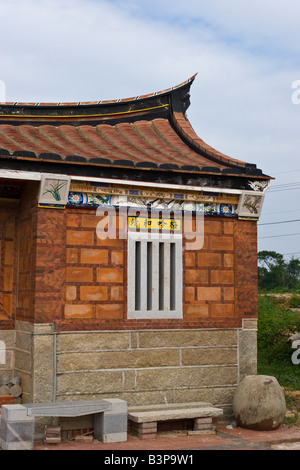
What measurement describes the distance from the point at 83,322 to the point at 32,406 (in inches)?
64.7

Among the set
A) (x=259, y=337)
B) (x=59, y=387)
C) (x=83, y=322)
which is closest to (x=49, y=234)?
(x=83, y=322)

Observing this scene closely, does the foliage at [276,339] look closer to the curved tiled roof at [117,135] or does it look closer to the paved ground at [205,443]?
the paved ground at [205,443]

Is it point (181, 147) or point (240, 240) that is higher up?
point (181, 147)

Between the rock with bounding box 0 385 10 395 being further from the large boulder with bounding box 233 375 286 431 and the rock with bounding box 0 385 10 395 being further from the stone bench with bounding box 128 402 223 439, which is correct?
the large boulder with bounding box 233 375 286 431

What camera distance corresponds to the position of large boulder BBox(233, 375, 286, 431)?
31.2 ft

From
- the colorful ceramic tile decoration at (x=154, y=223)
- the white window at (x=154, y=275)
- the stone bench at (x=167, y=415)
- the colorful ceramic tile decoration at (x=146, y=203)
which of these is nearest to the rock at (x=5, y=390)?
the stone bench at (x=167, y=415)

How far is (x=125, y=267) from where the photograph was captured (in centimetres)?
993

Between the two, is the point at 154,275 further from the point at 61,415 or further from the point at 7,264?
the point at 61,415

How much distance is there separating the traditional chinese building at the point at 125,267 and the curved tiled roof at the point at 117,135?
0.04 metres

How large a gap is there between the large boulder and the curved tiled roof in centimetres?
356

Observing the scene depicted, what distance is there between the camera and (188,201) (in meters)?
10.3

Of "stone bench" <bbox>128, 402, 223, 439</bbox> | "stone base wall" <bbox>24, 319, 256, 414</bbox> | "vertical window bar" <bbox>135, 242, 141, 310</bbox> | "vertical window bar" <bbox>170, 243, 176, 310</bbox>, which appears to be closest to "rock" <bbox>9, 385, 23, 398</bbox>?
"stone base wall" <bbox>24, 319, 256, 414</bbox>

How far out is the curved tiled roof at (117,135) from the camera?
32.1 feet

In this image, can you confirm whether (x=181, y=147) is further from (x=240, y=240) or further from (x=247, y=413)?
(x=247, y=413)
